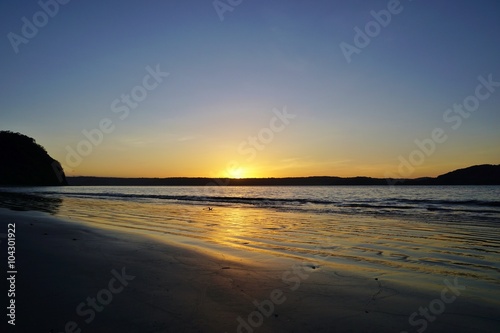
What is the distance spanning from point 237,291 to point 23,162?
13706 cm

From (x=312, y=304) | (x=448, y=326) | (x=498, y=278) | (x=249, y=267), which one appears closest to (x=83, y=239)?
(x=249, y=267)

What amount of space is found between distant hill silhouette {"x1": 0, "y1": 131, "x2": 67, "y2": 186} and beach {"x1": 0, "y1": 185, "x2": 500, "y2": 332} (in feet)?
401

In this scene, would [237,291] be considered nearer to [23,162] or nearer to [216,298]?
[216,298]

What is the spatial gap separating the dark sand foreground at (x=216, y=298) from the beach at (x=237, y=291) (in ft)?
0.06

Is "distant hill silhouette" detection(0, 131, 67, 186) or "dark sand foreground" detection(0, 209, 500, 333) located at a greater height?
"distant hill silhouette" detection(0, 131, 67, 186)

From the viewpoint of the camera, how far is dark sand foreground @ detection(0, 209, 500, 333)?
13.4 feet

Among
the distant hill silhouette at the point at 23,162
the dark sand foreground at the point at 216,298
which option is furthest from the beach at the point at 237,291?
the distant hill silhouette at the point at 23,162

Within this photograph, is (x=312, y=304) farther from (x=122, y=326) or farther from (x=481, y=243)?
(x=481, y=243)

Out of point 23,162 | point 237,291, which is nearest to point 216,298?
point 237,291

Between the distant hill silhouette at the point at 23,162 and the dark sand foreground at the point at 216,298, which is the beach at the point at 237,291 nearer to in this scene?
the dark sand foreground at the point at 216,298

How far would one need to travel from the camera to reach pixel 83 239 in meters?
10.2

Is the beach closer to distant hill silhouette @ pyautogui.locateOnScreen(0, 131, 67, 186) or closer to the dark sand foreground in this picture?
the dark sand foreground

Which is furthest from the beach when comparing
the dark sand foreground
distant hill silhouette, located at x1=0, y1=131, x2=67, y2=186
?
distant hill silhouette, located at x1=0, y1=131, x2=67, y2=186

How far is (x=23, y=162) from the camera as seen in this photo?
11669cm
